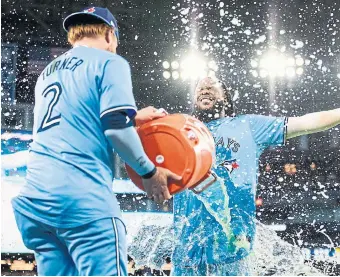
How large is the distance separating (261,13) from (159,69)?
1685 mm

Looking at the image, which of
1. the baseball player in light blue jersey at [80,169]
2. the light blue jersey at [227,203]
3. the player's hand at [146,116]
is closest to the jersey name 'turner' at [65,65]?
the baseball player in light blue jersey at [80,169]

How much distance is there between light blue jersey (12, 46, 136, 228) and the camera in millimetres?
1388

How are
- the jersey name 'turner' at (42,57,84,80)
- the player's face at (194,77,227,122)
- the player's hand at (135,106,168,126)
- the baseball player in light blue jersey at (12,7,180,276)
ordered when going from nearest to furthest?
the baseball player in light blue jersey at (12,7,180,276) < the jersey name 'turner' at (42,57,84,80) < the player's hand at (135,106,168,126) < the player's face at (194,77,227,122)

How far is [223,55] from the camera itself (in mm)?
8227

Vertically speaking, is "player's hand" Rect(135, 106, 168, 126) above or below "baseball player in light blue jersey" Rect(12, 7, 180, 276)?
above

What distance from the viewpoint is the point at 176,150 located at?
1.69m

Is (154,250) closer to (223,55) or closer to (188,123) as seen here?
(188,123)

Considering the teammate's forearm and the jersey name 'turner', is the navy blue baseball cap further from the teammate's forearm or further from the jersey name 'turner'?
the teammate's forearm

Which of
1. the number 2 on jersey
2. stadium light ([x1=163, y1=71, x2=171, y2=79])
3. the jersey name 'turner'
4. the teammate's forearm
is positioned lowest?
the teammate's forearm

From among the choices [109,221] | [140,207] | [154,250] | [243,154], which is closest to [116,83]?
[109,221]

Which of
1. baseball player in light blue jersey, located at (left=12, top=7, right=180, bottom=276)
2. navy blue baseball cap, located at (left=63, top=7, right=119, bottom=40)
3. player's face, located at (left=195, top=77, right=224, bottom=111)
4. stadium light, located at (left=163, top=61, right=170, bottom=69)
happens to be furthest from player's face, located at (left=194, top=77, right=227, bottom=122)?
stadium light, located at (left=163, top=61, right=170, bottom=69)

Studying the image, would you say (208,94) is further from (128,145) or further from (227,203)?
(128,145)

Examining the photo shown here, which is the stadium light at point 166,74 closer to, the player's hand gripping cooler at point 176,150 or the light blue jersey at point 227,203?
the light blue jersey at point 227,203

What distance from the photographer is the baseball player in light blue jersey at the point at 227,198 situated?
2.29 metres
